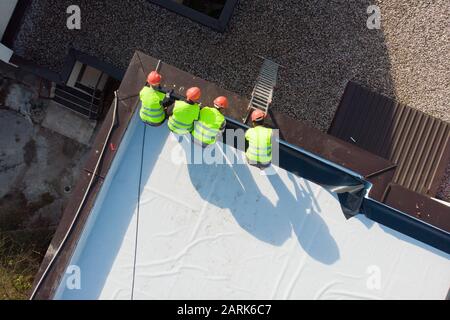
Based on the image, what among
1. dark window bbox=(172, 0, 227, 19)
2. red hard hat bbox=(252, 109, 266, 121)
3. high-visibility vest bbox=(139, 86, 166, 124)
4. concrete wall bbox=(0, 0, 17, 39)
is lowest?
high-visibility vest bbox=(139, 86, 166, 124)

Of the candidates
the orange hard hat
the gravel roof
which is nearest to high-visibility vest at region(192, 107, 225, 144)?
the orange hard hat

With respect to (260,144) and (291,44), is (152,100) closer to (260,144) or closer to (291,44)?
(260,144)

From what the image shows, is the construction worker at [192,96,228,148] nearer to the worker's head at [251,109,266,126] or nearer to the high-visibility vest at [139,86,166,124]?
the worker's head at [251,109,266,126]

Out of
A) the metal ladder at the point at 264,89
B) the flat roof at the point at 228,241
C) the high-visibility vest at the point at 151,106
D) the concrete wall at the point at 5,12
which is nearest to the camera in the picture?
the high-visibility vest at the point at 151,106

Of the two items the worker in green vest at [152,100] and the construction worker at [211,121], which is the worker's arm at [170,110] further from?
the construction worker at [211,121]

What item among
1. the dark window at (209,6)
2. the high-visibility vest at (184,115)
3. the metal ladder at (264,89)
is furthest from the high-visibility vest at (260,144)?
the dark window at (209,6)

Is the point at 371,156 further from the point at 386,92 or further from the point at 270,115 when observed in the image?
the point at 386,92

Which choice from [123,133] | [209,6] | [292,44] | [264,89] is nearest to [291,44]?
[292,44]
